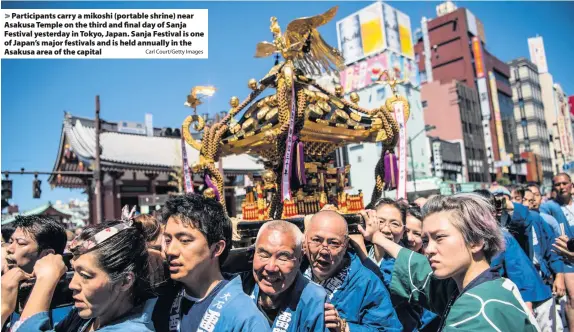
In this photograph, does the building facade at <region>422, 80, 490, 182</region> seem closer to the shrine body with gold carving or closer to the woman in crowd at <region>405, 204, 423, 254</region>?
the shrine body with gold carving

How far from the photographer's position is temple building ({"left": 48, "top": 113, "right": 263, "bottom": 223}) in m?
17.0

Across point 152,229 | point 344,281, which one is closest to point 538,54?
point 344,281

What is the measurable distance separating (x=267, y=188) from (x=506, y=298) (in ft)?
17.5

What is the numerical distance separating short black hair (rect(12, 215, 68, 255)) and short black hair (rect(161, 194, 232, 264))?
1.07 metres

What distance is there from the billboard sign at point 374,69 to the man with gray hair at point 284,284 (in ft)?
111

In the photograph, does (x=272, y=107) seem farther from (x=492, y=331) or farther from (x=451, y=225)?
(x=492, y=331)

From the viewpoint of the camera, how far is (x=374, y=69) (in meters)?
35.4

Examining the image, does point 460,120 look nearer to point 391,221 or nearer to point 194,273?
point 391,221

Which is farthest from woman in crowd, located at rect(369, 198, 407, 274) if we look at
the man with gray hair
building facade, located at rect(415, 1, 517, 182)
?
building facade, located at rect(415, 1, 517, 182)

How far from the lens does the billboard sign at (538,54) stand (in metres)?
58.9

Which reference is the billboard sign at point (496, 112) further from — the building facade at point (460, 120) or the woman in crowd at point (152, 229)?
the woman in crowd at point (152, 229)

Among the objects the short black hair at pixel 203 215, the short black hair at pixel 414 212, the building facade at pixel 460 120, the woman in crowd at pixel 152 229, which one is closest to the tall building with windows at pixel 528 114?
the building facade at pixel 460 120

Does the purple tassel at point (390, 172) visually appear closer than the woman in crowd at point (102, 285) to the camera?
No

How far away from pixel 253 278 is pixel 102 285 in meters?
0.97
